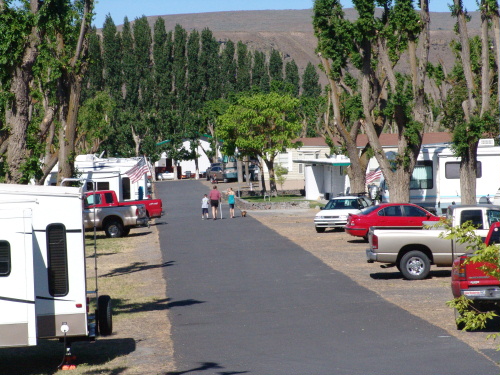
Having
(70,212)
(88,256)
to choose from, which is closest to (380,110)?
(88,256)

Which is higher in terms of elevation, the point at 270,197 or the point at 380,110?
the point at 380,110

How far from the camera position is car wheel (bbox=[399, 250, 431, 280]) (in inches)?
760

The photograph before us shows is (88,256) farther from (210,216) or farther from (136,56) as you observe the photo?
(136,56)

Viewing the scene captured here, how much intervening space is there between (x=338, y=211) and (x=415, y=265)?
44.7 feet

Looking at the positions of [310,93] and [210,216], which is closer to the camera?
[210,216]

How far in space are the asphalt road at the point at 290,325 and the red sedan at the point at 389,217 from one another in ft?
8.66

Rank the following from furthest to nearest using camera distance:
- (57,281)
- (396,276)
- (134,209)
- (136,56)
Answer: (136,56)
(134,209)
(396,276)
(57,281)

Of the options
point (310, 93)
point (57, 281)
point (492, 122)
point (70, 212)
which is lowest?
point (57, 281)

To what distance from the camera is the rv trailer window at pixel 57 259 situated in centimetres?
1120

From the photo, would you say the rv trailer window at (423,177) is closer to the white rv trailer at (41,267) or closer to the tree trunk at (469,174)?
the tree trunk at (469,174)

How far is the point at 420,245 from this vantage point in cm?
1925

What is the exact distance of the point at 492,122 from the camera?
29.6 metres

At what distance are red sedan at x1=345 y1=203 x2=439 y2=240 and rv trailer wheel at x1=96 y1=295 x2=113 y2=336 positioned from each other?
14569mm

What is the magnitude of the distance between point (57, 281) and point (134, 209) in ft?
73.3
